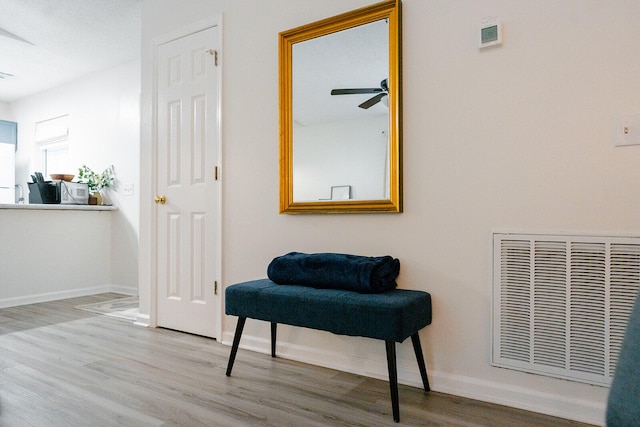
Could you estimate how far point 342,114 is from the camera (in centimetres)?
227

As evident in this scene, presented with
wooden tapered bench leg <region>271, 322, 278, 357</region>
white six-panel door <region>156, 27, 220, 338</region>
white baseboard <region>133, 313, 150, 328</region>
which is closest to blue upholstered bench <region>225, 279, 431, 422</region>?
wooden tapered bench leg <region>271, 322, 278, 357</region>

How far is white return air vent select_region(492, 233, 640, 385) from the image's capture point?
1602mm

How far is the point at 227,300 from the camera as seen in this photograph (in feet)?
7.09

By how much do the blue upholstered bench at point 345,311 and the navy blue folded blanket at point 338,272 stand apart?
0.04 meters

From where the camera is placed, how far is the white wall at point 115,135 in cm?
448

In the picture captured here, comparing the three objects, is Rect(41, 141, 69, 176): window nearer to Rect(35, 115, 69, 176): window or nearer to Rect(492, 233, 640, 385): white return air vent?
Rect(35, 115, 69, 176): window

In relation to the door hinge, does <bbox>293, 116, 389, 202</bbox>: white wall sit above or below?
below

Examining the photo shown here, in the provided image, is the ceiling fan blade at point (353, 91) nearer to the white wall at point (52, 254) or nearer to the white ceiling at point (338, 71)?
the white ceiling at point (338, 71)

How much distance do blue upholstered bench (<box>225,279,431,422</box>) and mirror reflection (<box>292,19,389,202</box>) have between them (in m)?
0.54

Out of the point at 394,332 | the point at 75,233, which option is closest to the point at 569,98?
the point at 394,332

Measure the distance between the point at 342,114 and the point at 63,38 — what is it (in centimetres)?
317

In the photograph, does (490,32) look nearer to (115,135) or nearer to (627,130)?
(627,130)

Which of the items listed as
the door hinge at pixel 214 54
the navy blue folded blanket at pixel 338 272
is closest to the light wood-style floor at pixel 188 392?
the navy blue folded blanket at pixel 338 272

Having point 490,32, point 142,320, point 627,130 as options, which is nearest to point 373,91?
point 490,32
